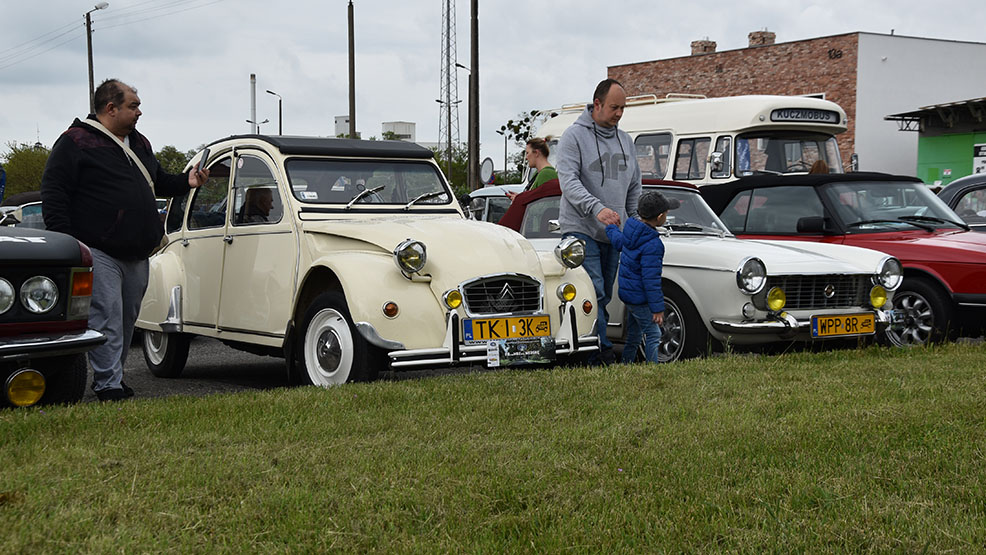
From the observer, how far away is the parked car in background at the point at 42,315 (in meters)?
5.09

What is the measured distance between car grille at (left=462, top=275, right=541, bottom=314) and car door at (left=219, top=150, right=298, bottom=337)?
→ 124 cm

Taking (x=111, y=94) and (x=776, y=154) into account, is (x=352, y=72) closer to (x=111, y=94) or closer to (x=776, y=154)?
(x=776, y=154)

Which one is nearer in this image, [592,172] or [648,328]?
[648,328]

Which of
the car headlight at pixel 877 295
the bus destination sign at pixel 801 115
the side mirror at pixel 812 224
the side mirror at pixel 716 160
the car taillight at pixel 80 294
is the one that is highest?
the bus destination sign at pixel 801 115

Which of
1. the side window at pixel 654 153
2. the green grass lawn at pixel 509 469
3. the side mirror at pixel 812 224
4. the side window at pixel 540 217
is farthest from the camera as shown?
the side window at pixel 654 153

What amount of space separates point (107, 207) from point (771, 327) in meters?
4.48

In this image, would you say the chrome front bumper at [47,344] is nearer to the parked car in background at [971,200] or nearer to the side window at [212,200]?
the side window at [212,200]

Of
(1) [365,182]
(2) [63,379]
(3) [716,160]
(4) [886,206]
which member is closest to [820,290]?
(4) [886,206]

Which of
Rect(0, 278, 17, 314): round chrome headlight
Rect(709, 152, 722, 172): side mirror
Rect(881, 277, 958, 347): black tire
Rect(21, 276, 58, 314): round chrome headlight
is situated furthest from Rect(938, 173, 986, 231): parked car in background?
Rect(0, 278, 17, 314): round chrome headlight

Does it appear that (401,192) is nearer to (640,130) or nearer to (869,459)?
(869,459)

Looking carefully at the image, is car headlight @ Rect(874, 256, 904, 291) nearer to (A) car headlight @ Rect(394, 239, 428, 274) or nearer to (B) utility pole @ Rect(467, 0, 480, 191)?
(A) car headlight @ Rect(394, 239, 428, 274)

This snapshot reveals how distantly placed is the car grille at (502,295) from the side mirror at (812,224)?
11.9 ft

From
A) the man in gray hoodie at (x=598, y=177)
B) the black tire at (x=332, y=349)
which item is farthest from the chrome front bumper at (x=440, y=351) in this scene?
the man in gray hoodie at (x=598, y=177)

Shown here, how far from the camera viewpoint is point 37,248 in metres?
5.21
